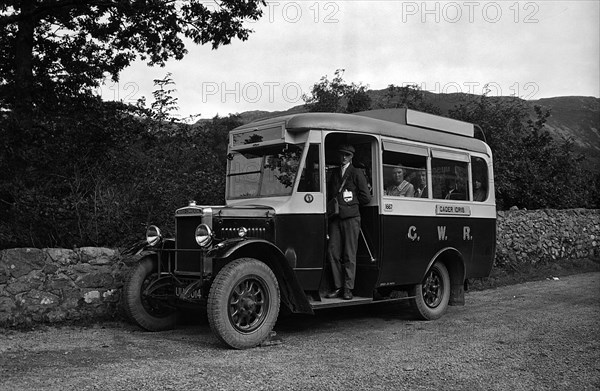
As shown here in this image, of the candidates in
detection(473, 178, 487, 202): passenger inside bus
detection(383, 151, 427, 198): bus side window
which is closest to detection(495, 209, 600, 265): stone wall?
detection(473, 178, 487, 202): passenger inside bus

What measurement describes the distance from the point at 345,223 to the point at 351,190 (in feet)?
1.41

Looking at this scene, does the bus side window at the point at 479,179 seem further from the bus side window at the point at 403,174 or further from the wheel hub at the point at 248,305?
the wheel hub at the point at 248,305

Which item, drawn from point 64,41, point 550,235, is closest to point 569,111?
point 550,235

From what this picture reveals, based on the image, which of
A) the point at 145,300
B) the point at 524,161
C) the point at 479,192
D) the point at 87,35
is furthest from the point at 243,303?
the point at 524,161

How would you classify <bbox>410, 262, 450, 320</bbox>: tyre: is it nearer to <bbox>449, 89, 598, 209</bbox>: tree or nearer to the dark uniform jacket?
the dark uniform jacket

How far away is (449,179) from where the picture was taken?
9.34m

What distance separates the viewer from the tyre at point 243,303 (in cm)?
626

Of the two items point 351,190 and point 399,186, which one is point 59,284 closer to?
point 351,190

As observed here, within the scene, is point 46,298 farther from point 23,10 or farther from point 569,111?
point 569,111

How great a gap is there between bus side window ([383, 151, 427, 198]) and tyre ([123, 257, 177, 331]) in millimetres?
3179

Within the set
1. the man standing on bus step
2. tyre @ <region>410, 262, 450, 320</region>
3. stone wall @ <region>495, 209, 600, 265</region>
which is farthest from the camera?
stone wall @ <region>495, 209, 600, 265</region>

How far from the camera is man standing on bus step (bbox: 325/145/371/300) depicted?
7727 millimetres

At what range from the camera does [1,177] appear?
29.7ft

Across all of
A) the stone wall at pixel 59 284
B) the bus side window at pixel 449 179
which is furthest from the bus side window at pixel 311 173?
the stone wall at pixel 59 284
